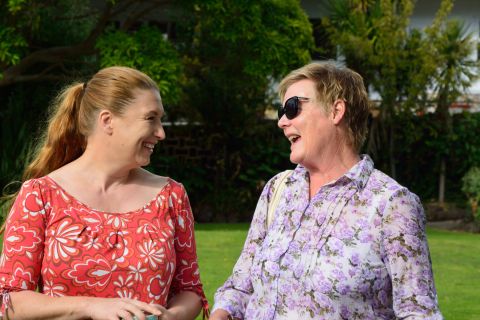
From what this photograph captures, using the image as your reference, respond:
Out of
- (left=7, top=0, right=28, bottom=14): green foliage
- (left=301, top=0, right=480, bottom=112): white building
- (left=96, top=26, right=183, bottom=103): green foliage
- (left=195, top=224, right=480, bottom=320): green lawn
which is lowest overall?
(left=195, top=224, right=480, bottom=320): green lawn

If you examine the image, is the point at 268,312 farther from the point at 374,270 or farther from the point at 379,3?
the point at 379,3

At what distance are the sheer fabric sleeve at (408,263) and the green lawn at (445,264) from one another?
6395 mm

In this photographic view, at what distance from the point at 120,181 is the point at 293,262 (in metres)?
0.88

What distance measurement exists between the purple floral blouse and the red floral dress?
40 cm

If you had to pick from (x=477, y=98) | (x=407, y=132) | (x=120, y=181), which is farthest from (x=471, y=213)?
(x=120, y=181)

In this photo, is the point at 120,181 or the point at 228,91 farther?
the point at 228,91

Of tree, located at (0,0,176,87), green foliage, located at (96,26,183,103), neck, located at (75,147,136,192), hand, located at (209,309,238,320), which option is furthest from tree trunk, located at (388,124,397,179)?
hand, located at (209,309,238,320)

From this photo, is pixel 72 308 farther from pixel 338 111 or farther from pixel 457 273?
pixel 457 273

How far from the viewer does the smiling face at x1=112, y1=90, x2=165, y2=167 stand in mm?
4039

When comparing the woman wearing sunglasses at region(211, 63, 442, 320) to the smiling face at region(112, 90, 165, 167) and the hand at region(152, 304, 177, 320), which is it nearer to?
the hand at region(152, 304, 177, 320)

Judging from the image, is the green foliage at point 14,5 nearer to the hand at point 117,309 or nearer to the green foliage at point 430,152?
the green foliage at point 430,152

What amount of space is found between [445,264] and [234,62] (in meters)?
9.00

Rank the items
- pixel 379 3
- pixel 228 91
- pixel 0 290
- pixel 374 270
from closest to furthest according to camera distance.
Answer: pixel 374 270
pixel 0 290
pixel 228 91
pixel 379 3

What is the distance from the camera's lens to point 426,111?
25000mm
